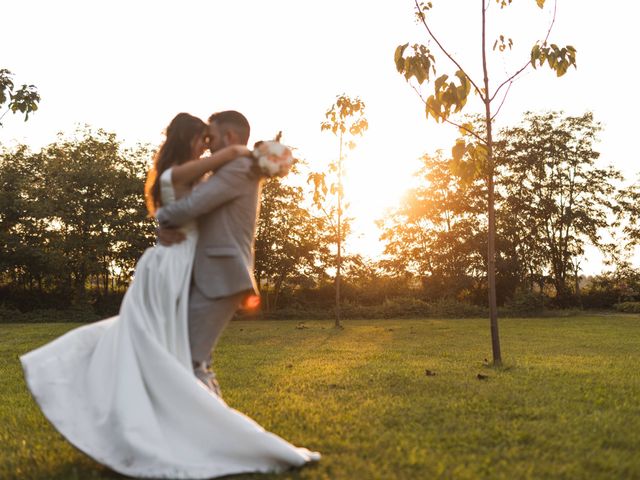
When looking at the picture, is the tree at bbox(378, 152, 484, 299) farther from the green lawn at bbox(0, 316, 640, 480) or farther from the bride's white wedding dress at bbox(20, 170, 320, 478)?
the bride's white wedding dress at bbox(20, 170, 320, 478)

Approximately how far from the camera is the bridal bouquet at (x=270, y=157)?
13.5 ft

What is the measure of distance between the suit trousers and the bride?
84 millimetres

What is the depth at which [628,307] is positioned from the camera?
37.0 meters

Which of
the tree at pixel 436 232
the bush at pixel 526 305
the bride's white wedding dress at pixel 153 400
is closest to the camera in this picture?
the bride's white wedding dress at pixel 153 400

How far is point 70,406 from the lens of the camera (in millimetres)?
4137

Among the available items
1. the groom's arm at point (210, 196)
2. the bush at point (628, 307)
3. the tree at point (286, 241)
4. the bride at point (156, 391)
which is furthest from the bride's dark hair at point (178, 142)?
the bush at point (628, 307)

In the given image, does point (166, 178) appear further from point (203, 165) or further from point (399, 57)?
point (399, 57)

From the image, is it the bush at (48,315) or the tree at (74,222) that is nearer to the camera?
the bush at (48,315)

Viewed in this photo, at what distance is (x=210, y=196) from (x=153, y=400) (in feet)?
4.57

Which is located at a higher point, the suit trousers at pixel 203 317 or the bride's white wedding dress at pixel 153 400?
the suit trousers at pixel 203 317

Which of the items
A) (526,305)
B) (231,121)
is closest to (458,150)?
(231,121)

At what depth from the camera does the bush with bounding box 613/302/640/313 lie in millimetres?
36406

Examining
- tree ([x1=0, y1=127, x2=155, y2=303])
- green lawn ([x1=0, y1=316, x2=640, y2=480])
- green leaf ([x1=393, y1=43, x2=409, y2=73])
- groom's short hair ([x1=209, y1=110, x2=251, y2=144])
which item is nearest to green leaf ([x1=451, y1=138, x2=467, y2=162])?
green leaf ([x1=393, y1=43, x2=409, y2=73])

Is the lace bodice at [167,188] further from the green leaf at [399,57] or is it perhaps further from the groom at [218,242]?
the green leaf at [399,57]
